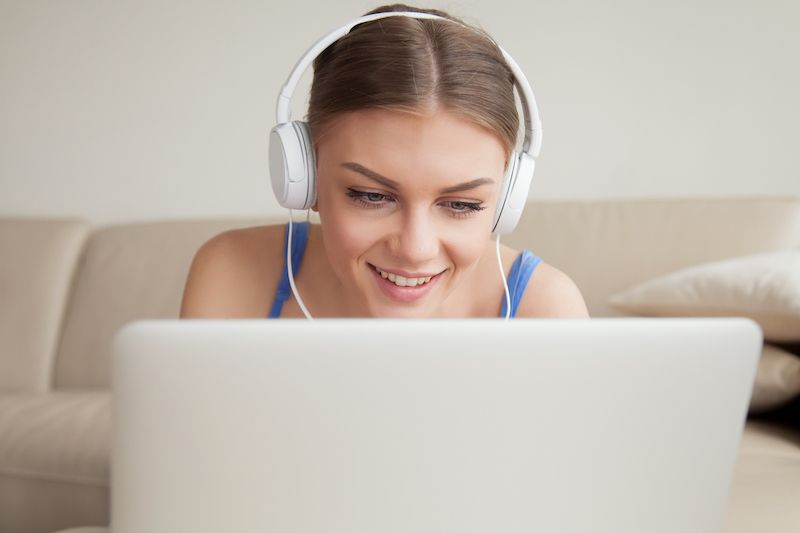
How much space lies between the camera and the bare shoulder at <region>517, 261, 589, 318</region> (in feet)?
4.44

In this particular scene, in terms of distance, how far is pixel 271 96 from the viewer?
268 cm

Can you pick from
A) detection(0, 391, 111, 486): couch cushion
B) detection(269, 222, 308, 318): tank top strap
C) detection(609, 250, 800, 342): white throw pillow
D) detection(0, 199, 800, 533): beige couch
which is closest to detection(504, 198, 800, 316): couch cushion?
detection(0, 199, 800, 533): beige couch

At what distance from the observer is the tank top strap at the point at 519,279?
139 centimetres

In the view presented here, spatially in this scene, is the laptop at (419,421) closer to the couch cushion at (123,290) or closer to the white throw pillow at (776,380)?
the white throw pillow at (776,380)

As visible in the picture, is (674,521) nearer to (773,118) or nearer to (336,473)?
(336,473)

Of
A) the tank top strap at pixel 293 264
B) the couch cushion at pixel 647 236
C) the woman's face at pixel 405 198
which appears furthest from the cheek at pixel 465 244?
the couch cushion at pixel 647 236

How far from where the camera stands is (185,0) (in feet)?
8.95

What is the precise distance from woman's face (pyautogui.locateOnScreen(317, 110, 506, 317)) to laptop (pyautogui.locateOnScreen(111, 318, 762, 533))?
22.5 inches

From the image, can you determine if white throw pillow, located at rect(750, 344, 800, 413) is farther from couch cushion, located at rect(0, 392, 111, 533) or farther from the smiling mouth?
couch cushion, located at rect(0, 392, 111, 533)

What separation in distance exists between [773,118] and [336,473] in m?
2.12

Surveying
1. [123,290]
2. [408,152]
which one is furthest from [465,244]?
[123,290]

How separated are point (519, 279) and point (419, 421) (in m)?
0.91

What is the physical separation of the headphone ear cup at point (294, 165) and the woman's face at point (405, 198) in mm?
22

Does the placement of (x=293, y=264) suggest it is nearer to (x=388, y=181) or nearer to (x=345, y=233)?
(x=345, y=233)
